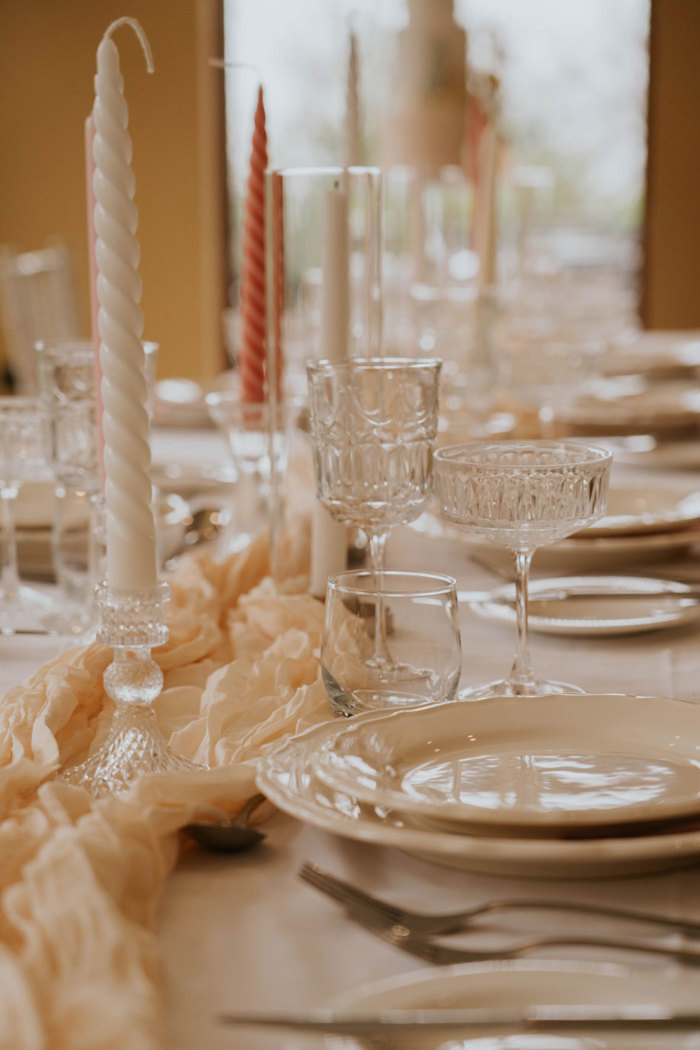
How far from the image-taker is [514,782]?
67cm

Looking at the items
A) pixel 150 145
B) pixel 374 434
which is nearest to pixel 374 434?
pixel 374 434

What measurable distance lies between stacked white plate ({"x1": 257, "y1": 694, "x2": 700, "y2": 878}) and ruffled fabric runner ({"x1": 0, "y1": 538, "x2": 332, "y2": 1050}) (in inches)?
2.3

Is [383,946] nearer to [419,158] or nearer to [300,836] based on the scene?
[300,836]

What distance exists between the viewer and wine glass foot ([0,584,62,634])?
3.45ft

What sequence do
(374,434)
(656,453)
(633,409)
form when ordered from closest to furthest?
(374,434)
(656,453)
(633,409)

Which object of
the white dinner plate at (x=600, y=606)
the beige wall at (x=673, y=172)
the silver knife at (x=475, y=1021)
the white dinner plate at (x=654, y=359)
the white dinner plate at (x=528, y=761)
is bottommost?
the white dinner plate at (x=600, y=606)

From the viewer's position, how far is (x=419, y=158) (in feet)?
9.45

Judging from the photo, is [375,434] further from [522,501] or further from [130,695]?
[130,695]

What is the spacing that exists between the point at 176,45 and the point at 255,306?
4.69 metres

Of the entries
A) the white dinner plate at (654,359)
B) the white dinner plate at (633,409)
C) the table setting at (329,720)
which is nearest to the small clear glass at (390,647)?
the table setting at (329,720)

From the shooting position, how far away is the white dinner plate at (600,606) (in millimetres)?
1022

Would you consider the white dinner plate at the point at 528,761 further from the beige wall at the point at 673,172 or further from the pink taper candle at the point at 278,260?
the beige wall at the point at 673,172

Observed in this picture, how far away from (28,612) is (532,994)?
726 mm

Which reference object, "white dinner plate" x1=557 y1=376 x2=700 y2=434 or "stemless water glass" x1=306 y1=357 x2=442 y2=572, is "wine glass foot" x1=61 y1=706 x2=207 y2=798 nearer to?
"stemless water glass" x1=306 y1=357 x2=442 y2=572
